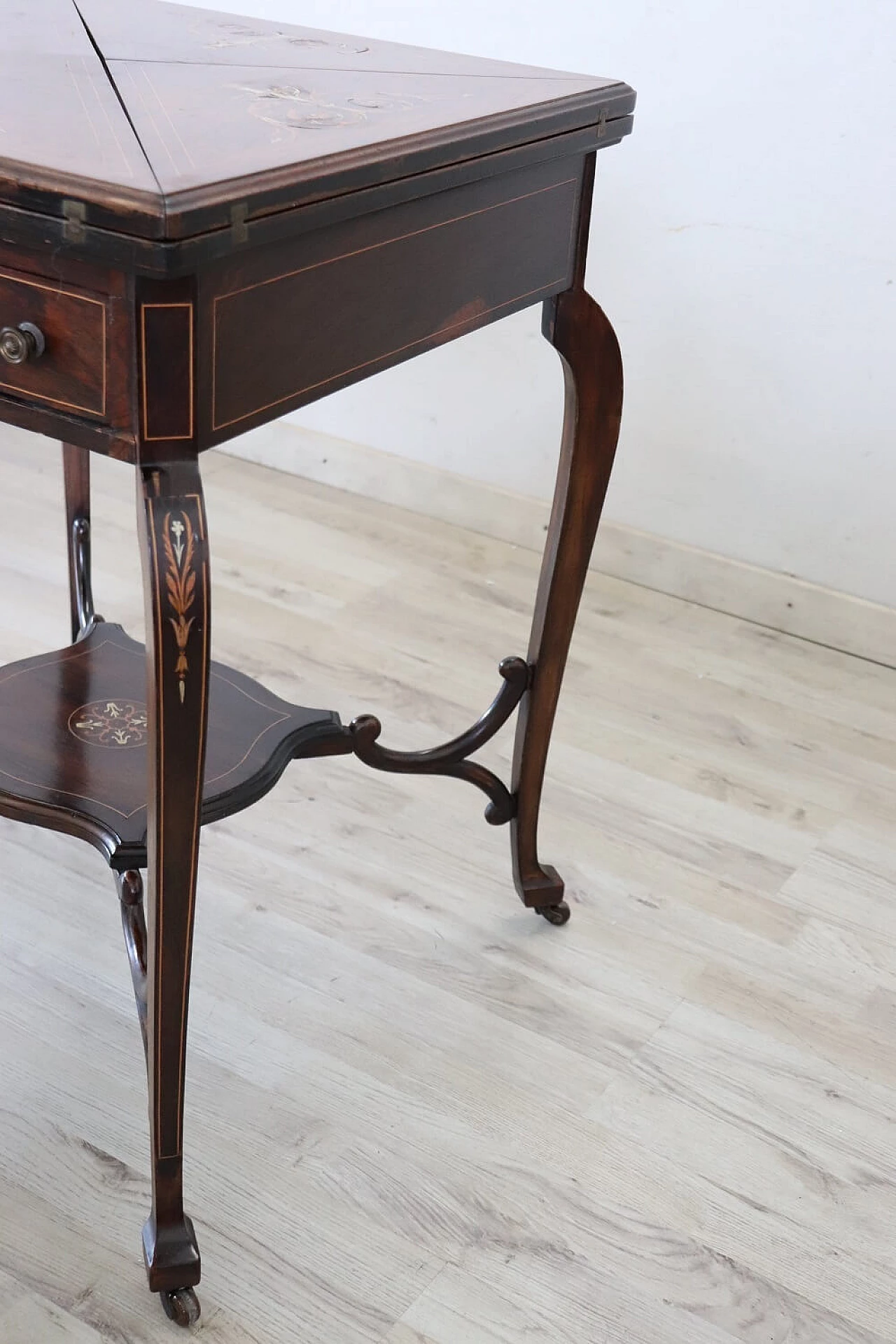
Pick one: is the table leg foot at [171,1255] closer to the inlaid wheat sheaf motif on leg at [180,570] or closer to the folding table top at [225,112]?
the inlaid wheat sheaf motif on leg at [180,570]

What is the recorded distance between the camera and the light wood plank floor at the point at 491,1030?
116cm

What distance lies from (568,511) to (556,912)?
0.50m

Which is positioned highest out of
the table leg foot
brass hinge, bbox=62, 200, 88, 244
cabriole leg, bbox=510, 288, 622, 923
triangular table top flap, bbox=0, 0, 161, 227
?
triangular table top flap, bbox=0, 0, 161, 227

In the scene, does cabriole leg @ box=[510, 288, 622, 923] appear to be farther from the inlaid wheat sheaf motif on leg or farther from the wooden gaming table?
the inlaid wheat sheaf motif on leg

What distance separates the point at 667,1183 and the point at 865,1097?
0.25 metres

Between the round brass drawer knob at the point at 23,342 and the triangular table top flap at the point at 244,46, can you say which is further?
the triangular table top flap at the point at 244,46

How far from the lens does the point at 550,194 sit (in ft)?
3.93

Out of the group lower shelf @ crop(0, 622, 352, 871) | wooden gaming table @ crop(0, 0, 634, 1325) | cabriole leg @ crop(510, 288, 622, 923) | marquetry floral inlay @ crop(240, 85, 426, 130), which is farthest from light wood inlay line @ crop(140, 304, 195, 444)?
cabriole leg @ crop(510, 288, 622, 923)

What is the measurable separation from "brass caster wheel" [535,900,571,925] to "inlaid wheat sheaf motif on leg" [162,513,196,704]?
814 millimetres

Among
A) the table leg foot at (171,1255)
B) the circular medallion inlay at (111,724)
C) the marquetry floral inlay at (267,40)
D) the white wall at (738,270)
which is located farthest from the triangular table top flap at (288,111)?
the white wall at (738,270)

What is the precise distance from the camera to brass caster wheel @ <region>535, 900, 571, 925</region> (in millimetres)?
1602

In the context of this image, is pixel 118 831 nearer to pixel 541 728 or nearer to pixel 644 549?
pixel 541 728

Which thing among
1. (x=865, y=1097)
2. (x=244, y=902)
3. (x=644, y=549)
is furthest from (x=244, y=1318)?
(x=644, y=549)

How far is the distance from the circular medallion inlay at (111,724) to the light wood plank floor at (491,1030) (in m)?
0.27
